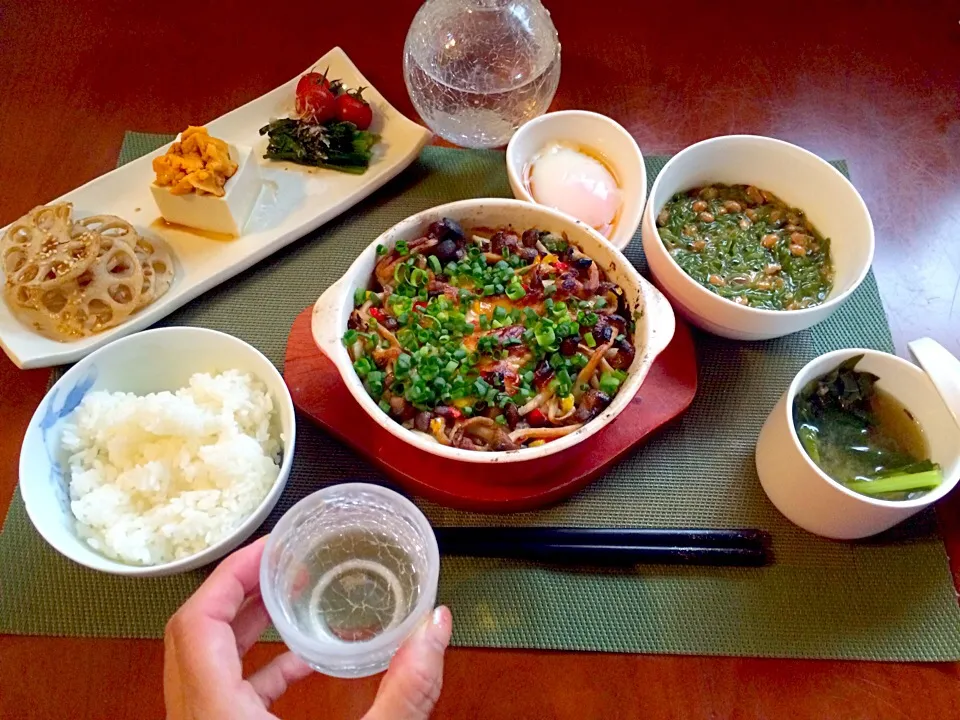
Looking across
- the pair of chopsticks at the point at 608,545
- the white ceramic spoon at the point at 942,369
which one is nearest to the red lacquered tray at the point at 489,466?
the pair of chopsticks at the point at 608,545

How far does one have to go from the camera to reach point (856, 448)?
167cm

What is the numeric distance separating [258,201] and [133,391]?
717 mm

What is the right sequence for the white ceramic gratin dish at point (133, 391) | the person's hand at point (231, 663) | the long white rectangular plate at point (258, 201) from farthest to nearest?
the long white rectangular plate at point (258, 201) → the white ceramic gratin dish at point (133, 391) → the person's hand at point (231, 663)

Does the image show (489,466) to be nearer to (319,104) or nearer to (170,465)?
(170,465)

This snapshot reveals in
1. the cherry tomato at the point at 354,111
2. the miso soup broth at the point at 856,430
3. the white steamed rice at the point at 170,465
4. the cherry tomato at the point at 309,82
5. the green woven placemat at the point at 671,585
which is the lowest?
the green woven placemat at the point at 671,585

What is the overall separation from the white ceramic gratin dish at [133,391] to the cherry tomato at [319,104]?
2.94 feet

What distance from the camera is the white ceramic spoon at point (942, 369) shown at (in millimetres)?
1550

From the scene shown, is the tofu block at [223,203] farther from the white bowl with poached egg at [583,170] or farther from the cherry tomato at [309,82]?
the white bowl with poached egg at [583,170]

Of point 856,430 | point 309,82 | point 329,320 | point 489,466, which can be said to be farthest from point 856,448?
point 309,82

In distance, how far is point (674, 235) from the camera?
77.8 inches

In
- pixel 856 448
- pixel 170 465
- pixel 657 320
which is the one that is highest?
pixel 657 320

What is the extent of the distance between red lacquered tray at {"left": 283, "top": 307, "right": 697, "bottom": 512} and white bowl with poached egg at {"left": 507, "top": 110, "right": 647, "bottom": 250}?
14.9 inches

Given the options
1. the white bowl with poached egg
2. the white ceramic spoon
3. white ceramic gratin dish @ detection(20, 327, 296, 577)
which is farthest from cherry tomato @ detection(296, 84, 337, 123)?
the white ceramic spoon

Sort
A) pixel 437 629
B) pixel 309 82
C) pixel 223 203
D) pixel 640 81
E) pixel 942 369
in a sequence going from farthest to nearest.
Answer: pixel 640 81, pixel 309 82, pixel 223 203, pixel 942 369, pixel 437 629
